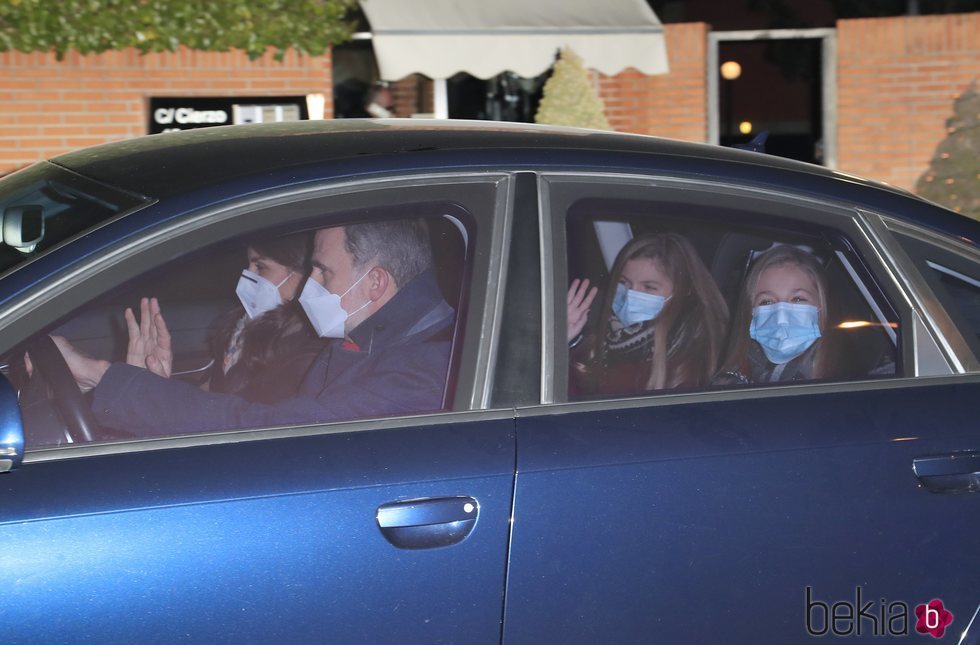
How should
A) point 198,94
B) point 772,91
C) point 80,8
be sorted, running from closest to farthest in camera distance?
point 80,8
point 198,94
point 772,91

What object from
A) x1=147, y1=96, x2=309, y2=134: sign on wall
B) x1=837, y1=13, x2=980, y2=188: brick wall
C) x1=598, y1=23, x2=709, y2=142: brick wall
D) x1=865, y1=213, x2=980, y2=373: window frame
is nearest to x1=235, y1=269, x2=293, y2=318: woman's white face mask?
x1=865, y1=213, x2=980, y2=373: window frame

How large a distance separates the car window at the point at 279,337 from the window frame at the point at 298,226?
0.02 meters

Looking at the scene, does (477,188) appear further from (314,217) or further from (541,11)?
(541,11)

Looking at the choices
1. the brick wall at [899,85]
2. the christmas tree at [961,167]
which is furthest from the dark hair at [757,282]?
the brick wall at [899,85]

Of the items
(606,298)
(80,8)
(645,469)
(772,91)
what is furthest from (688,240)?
(772,91)

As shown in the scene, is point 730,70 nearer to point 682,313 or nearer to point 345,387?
point 682,313

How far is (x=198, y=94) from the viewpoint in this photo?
830 centimetres

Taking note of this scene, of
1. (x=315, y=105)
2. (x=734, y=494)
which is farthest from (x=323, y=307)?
(x=315, y=105)

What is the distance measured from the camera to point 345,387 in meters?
2.48

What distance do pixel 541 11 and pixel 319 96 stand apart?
1798mm

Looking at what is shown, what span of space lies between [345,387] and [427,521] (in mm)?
398

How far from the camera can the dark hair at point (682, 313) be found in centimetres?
264

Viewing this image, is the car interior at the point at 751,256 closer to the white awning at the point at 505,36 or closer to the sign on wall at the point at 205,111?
the sign on wall at the point at 205,111

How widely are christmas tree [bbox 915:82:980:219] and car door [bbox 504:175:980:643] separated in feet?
15.6
